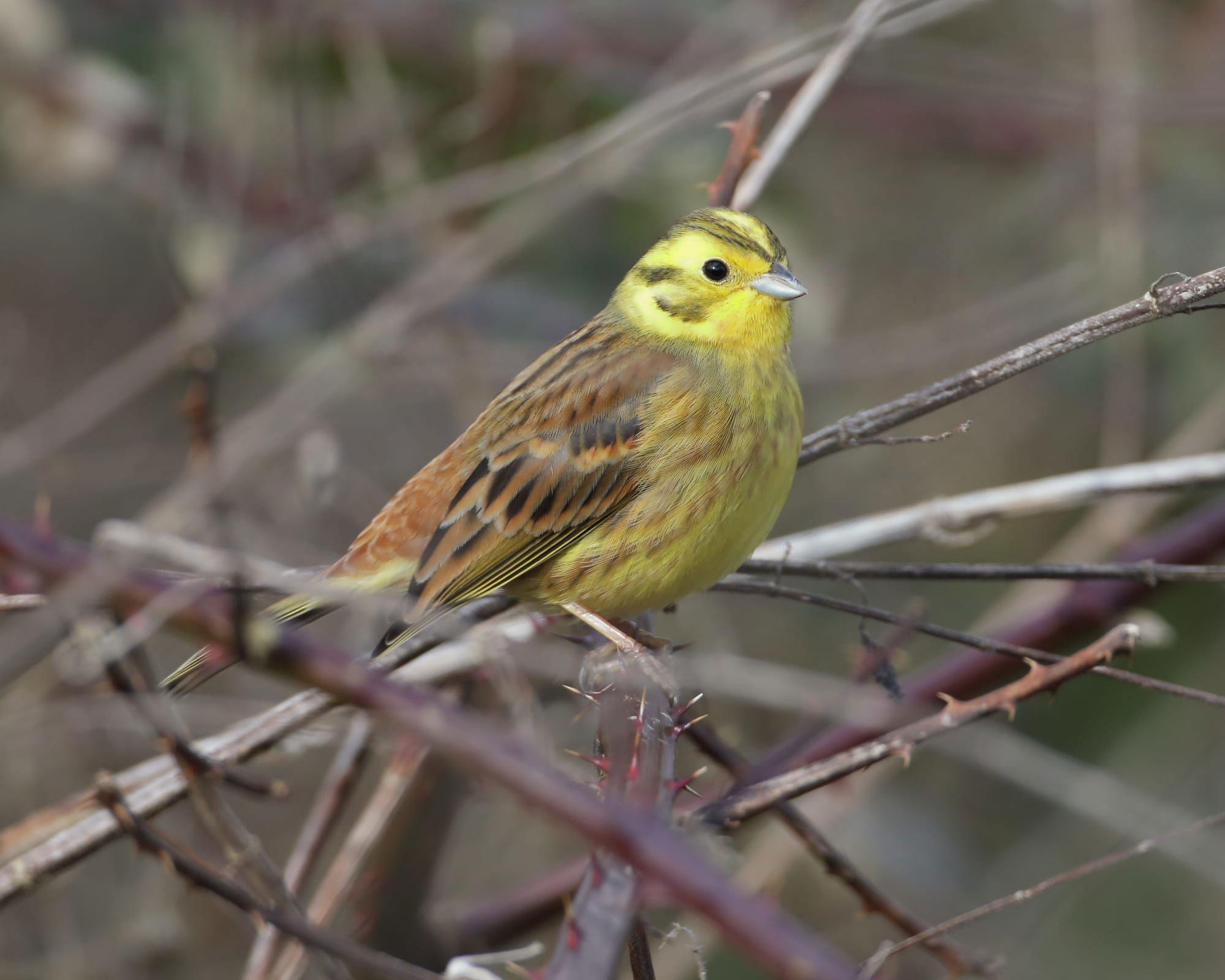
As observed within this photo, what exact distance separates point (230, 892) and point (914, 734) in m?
1.04

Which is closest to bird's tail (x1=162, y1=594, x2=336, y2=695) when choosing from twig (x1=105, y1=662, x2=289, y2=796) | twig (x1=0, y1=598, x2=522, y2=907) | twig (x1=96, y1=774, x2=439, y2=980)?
twig (x1=0, y1=598, x2=522, y2=907)

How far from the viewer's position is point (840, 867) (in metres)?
2.62

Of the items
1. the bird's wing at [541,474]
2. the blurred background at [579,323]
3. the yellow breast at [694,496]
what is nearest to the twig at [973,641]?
the yellow breast at [694,496]

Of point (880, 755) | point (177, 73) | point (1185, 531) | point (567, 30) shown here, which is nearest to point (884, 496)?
point (567, 30)

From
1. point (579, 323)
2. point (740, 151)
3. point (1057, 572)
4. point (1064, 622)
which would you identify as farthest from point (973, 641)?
point (579, 323)

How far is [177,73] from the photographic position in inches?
219

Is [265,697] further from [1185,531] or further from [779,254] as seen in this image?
[1185,531]

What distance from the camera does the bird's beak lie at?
3621mm

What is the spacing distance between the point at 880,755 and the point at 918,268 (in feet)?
20.3

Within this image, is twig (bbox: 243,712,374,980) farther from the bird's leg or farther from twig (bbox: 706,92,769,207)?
twig (bbox: 706,92,769,207)

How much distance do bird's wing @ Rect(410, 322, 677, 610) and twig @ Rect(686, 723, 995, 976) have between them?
77cm

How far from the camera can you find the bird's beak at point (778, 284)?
3621mm

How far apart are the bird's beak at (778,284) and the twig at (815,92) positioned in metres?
0.23

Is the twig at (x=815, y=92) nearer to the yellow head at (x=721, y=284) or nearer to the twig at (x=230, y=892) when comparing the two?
the yellow head at (x=721, y=284)
